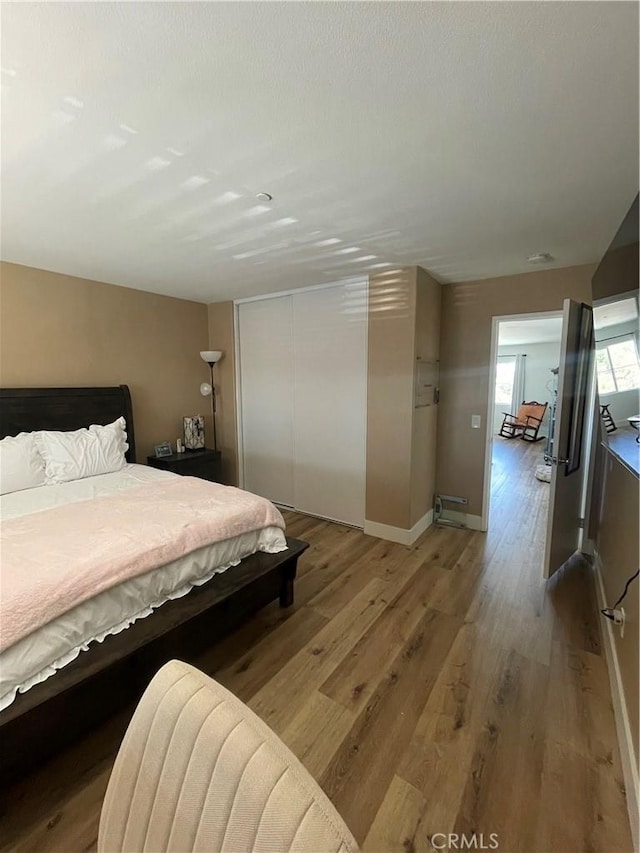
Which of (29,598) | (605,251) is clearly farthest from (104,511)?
(605,251)

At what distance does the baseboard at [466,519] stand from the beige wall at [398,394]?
435 mm

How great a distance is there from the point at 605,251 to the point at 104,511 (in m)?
3.69

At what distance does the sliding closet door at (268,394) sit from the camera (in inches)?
159

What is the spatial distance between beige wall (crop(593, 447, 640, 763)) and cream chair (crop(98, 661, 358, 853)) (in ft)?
5.08

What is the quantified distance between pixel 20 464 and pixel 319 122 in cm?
288

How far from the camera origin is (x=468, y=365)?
3.53 m

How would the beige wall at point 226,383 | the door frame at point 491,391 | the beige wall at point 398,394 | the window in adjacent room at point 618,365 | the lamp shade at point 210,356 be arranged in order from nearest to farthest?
the window in adjacent room at point 618,365 → the beige wall at point 398,394 → the door frame at point 491,391 → the lamp shade at point 210,356 → the beige wall at point 226,383

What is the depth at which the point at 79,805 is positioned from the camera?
1.31 metres

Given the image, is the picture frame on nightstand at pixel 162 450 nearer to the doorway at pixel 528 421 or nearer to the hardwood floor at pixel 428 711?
the hardwood floor at pixel 428 711

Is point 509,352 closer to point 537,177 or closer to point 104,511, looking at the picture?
point 537,177

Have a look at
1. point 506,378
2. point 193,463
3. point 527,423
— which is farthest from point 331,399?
point 506,378

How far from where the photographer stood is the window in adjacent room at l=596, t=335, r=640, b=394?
1.58 meters

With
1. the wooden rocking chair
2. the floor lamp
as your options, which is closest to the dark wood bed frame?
the floor lamp

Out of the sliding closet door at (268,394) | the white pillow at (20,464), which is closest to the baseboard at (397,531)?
the sliding closet door at (268,394)
